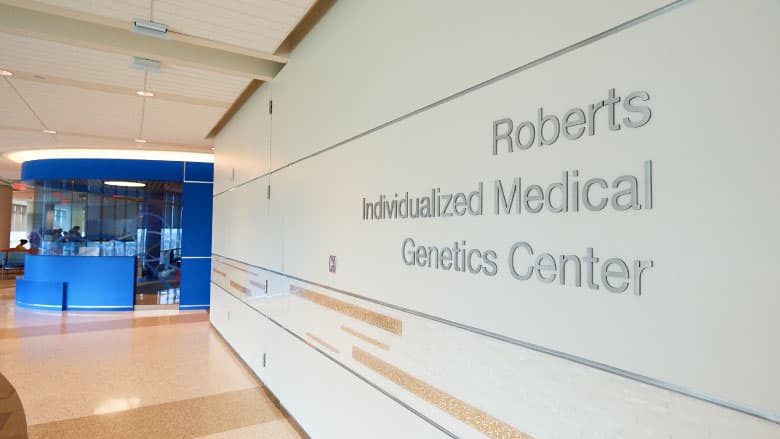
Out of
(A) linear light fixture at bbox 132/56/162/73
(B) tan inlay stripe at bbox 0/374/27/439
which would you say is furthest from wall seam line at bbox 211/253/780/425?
(A) linear light fixture at bbox 132/56/162/73

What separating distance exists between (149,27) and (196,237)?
745 cm

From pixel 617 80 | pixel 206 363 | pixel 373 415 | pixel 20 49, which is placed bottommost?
pixel 206 363

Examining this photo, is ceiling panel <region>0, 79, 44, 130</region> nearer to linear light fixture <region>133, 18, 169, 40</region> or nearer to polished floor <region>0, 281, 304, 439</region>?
linear light fixture <region>133, 18, 169, 40</region>

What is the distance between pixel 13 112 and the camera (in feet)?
22.0

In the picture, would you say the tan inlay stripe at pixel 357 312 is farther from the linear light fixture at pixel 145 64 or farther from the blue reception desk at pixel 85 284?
the blue reception desk at pixel 85 284

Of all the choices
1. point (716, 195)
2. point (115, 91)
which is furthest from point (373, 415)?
point (115, 91)

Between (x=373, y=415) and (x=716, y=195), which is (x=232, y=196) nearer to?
(x=373, y=415)

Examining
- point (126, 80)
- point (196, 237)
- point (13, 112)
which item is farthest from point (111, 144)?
point (126, 80)

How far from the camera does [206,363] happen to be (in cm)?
599

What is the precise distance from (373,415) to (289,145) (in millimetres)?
2638

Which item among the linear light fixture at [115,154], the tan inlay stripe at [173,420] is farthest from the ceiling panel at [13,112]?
the tan inlay stripe at [173,420]

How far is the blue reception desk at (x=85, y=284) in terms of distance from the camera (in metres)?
10.2

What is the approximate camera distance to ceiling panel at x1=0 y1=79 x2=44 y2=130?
5656mm

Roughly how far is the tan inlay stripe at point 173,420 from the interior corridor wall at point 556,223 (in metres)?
1.26
